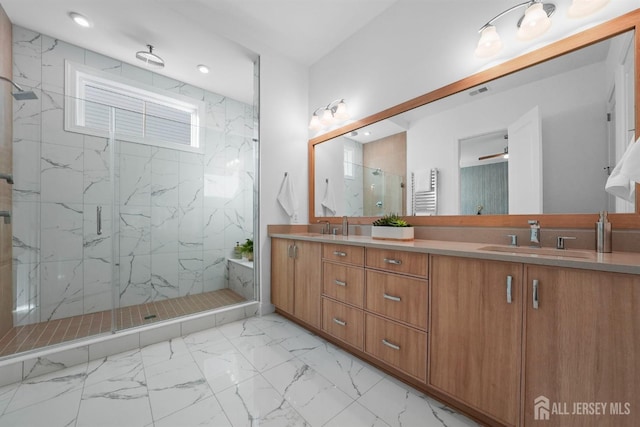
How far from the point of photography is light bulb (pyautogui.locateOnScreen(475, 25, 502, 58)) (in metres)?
1.48

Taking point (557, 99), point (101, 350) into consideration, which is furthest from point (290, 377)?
point (557, 99)

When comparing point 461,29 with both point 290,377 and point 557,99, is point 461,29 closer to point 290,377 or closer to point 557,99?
point 557,99

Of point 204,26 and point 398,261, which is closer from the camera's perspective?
point 398,261

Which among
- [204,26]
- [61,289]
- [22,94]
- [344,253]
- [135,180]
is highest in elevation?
[204,26]

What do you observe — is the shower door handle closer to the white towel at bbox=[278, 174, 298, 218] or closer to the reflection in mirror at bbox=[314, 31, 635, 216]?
the white towel at bbox=[278, 174, 298, 218]

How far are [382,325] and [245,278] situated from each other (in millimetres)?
1732

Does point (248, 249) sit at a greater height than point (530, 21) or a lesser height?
lesser

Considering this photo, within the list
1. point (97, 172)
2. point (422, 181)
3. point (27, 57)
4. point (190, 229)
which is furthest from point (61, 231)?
point (422, 181)

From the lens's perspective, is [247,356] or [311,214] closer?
[247,356]

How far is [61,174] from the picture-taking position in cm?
220

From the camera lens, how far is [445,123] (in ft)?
5.89

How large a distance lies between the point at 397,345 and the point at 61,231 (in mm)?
2923

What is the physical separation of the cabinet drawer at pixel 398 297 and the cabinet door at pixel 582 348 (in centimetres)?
45

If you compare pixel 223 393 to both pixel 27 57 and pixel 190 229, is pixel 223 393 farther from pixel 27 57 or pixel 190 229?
pixel 27 57
